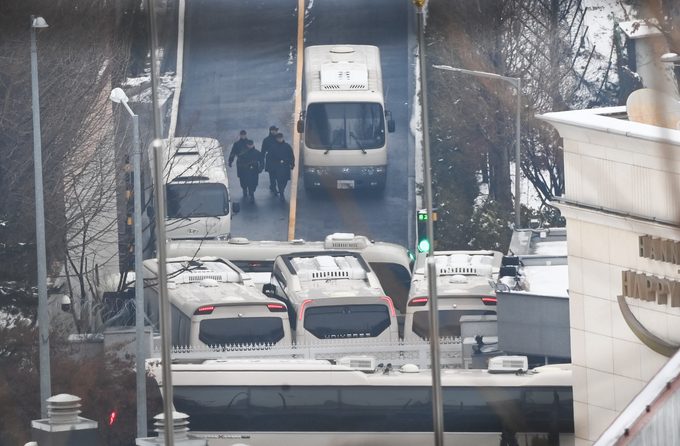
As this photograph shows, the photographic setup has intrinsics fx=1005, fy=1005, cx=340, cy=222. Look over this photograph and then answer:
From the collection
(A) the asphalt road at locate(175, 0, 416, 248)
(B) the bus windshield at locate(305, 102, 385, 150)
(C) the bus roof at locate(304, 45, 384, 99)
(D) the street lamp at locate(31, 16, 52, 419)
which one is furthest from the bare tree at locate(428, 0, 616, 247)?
(D) the street lamp at locate(31, 16, 52, 419)

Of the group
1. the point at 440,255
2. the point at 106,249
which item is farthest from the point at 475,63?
the point at 106,249

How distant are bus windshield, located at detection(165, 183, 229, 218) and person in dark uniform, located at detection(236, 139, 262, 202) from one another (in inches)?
109

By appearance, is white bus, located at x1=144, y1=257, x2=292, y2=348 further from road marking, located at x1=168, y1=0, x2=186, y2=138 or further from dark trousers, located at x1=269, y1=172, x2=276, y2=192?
road marking, located at x1=168, y1=0, x2=186, y2=138

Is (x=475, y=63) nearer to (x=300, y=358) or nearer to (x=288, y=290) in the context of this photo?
(x=288, y=290)

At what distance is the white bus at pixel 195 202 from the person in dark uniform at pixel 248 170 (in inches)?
90.5

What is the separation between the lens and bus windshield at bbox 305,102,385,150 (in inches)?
882

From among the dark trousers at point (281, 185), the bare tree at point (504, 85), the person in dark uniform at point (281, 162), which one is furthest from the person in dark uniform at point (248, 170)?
the bare tree at point (504, 85)

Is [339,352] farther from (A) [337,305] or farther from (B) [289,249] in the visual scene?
(B) [289,249]

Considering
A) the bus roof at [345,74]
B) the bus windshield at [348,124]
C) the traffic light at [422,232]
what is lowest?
the traffic light at [422,232]

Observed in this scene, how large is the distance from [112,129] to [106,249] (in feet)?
7.90

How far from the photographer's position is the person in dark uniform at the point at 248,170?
2427cm

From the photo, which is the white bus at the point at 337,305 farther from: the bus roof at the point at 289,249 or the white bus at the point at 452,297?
the bus roof at the point at 289,249

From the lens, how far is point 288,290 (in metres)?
16.3

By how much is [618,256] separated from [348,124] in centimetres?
1185
